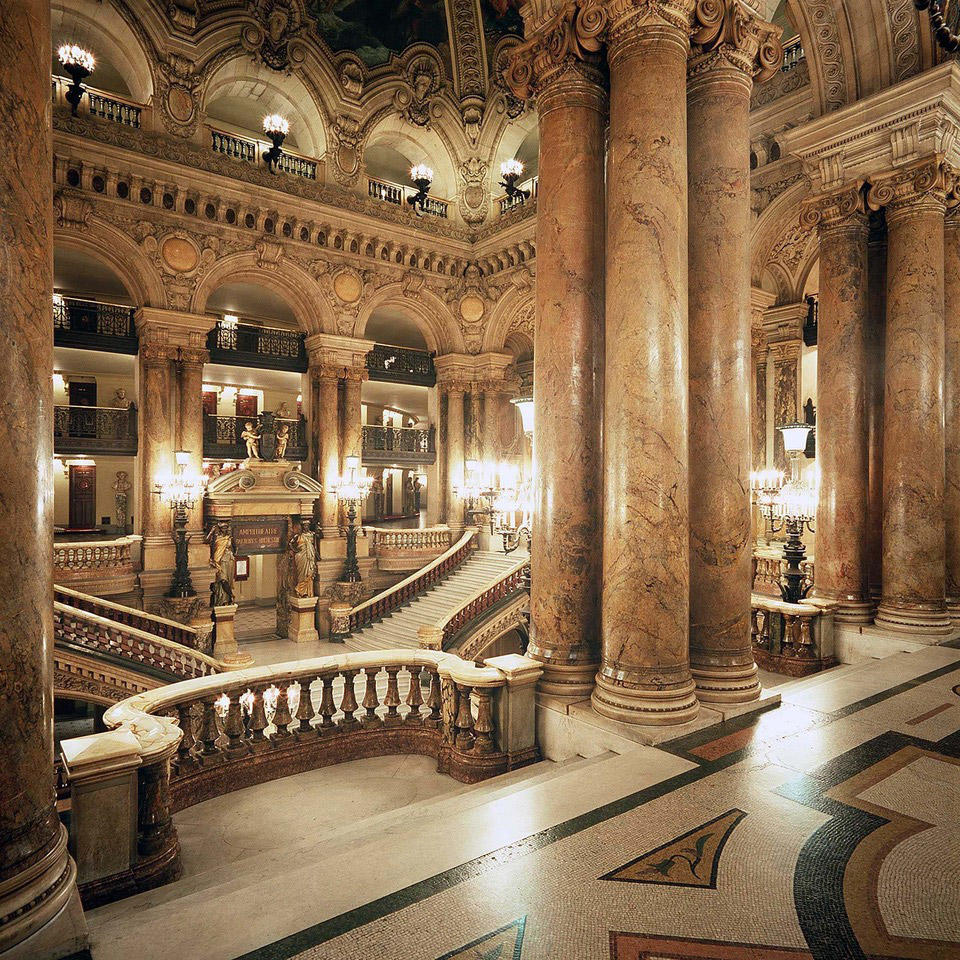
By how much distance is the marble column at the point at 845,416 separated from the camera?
22.3 feet

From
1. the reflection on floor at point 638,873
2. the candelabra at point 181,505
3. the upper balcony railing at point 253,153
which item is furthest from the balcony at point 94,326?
the reflection on floor at point 638,873

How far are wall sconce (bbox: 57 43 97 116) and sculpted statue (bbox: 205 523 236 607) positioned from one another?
852cm

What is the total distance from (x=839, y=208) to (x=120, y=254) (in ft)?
42.6

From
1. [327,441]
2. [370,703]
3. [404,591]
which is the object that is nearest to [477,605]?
[404,591]

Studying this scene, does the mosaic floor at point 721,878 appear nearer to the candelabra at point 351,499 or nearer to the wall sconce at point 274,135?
the candelabra at point 351,499

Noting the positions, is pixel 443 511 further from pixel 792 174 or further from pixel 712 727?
pixel 712 727

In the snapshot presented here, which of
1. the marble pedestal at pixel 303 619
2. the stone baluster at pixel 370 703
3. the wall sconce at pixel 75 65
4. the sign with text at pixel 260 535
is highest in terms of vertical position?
the wall sconce at pixel 75 65

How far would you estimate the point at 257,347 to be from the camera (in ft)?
52.5

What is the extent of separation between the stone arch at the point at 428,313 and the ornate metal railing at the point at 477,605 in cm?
727

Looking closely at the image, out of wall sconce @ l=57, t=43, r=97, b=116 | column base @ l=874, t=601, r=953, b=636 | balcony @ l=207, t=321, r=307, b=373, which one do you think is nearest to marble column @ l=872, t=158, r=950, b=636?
column base @ l=874, t=601, r=953, b=636

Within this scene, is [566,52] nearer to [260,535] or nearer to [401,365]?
[260,535]

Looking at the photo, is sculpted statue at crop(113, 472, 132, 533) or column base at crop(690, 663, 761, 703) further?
sculpted statue at crop(113, 472, 132, 533)

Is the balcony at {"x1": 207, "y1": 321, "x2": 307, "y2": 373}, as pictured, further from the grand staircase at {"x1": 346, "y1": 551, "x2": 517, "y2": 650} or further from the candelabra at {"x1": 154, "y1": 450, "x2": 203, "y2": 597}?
the grand staircase at {"x1": 346, "y1": 551, "x2": 517, "y2": 650}

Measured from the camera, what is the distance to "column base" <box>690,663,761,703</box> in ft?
14.0
